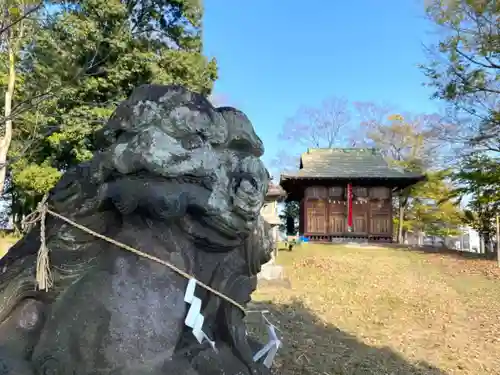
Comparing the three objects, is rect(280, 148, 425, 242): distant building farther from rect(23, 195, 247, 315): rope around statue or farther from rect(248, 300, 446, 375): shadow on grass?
rect(23, 195, 247, 315): rope around statue

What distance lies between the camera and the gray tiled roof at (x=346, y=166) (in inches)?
723

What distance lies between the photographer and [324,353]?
16.6 feet

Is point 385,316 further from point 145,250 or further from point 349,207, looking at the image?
point 349,207

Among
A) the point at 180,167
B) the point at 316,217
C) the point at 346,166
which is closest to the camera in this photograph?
the point at 180,167

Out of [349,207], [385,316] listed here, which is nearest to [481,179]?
[349,207]

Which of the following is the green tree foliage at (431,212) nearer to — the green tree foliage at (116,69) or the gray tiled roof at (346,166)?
the gray tiled roof at (346,166)

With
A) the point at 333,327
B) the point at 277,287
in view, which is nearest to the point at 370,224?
the point at 277,287

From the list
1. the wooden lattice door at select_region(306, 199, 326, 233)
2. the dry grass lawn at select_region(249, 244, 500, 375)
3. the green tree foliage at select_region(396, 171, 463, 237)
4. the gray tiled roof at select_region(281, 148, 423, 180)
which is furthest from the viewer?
the green tree foliage at select_region(396, 171, 463, 237)

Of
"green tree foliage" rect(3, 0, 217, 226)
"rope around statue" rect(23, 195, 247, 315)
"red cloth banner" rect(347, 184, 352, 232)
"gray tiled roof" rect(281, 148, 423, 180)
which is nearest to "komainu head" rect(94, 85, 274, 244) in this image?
"rope around statue" rect(23, 195, 247, 315)

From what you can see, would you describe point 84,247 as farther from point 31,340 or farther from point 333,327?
point 333,327

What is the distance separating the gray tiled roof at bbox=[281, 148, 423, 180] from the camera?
18.4 m

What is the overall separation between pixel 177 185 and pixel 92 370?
1.76 feet

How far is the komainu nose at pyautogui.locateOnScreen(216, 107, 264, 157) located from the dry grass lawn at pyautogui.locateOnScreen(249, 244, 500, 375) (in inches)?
133

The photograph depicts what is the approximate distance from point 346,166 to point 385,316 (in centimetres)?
1295
